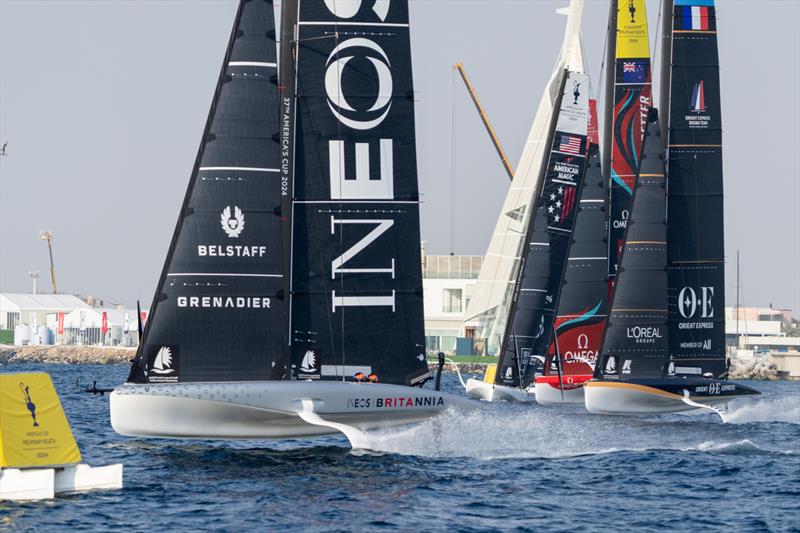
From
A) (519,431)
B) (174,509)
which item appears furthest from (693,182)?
(174,509)

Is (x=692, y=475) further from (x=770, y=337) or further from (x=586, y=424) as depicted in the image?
(x=770, y=337)

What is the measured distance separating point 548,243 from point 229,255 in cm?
2678

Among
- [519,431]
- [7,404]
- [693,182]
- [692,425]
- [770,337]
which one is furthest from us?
Answer: [770,337]

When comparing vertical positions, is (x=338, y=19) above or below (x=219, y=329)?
above

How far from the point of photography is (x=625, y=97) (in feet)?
160

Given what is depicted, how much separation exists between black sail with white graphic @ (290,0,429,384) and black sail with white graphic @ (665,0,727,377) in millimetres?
16012

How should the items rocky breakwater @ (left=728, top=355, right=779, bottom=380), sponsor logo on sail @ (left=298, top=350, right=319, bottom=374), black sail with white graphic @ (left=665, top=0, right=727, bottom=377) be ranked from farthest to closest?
rocky breakwater @ (left=728, top=355, right=779, bottom=380), black sail with white graphic @ (left=665, top=0, right=727, bottom=377), sponsor logo on sail @ (left=298, top=350, right=319, bottom=374)

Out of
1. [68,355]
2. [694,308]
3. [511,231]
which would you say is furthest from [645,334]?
[68,355]

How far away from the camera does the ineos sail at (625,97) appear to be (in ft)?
159

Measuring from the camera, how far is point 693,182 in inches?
1593

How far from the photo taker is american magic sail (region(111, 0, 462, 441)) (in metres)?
24.3

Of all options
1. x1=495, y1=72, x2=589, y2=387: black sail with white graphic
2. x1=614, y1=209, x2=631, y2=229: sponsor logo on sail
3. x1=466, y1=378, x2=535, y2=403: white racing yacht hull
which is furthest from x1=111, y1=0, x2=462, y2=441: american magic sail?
x1=495, y1=72, x2=589, y2=387: black sail with white graphic

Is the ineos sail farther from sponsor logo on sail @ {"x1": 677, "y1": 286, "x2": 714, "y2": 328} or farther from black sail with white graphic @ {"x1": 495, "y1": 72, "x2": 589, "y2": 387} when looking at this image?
sponsor logo on sail @ {"x1": 677, "y1": 286, "x2": 714, "y2": 328}

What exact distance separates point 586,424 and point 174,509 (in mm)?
17711
